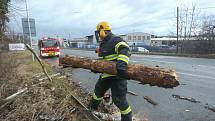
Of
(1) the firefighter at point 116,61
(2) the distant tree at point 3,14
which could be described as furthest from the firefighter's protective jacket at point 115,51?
(2) the distant tree at point 3,14

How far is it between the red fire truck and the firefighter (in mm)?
25580

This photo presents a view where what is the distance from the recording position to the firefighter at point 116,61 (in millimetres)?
4461

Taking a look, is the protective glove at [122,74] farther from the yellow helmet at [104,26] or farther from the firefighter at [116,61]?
the yellow helmet at [104,26]

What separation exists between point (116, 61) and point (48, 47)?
26159 millimetres

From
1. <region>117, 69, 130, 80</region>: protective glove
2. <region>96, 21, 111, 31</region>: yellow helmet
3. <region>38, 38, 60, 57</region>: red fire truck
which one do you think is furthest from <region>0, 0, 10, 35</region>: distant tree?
<region>38, 38, 60, 57</region>: red fire truck

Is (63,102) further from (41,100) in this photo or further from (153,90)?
(153,90)

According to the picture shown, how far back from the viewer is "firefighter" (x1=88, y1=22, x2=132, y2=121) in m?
4.46

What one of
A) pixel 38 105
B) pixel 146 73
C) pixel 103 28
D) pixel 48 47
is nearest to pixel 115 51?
pixel 103 28

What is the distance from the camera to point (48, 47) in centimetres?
2998

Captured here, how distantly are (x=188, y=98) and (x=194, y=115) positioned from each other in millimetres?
1615

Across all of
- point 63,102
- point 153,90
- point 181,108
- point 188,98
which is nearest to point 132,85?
point 153,90

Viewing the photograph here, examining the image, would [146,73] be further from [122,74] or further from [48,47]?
[48,47]

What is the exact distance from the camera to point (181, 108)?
623cm

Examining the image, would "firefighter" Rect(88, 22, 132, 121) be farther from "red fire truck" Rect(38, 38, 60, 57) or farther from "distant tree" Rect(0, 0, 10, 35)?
"red fire truck" Rect(38, 38, 60, 57)
